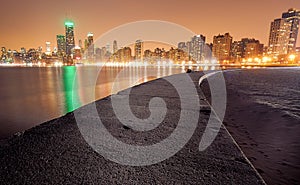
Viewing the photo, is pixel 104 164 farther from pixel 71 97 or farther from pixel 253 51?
pixel 253 51

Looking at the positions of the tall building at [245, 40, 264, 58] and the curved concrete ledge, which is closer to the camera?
the curved concrete ledge

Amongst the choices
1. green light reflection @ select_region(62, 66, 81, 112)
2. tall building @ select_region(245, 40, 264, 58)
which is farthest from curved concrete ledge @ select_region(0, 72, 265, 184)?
tall building @ select_region(245, 40, 264, 58)

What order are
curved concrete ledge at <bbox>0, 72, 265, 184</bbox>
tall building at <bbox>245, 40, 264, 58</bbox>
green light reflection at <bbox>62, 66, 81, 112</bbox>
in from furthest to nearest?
tall building at <bbox>245, 40, 264, 58</bbox>
green light reflection at <bbox>62, 66, 81, 112</bbox>
curved concrete ledge at <bbox>0, 72, 265, 184</bbox>

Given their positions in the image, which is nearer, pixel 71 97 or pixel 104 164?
pixel 104 164

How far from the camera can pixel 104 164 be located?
300cm

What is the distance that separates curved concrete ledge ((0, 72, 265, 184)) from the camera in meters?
2.61

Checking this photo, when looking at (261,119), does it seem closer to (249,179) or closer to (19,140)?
(249,179)

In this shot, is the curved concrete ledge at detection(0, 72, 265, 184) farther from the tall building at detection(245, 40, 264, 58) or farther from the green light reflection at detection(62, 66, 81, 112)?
the tall building at detection(245, 40, 264, 58)

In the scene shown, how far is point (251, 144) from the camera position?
477 centimetres

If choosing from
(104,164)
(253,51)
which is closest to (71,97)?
(104,164)

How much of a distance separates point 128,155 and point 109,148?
1.60 ft

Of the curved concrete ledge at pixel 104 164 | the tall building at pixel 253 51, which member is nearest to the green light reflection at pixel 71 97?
the curved concrete ledge at pixel 104 164

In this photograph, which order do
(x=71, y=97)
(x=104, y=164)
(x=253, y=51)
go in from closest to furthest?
1. (x=104, y=164)
2. (x=71, y=97)
3. (x=253, y=51)

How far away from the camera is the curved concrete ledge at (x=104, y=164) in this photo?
2.61m
